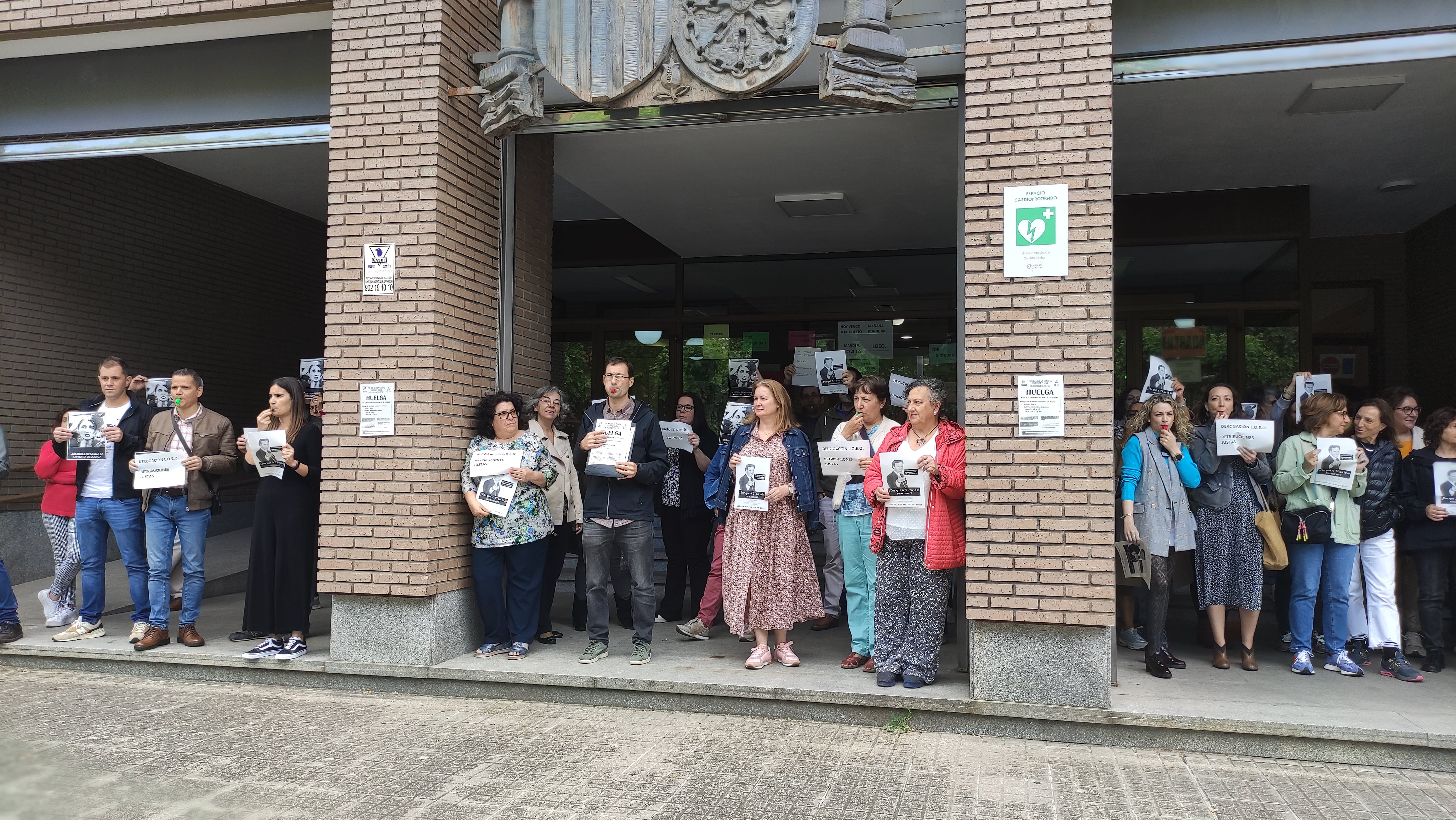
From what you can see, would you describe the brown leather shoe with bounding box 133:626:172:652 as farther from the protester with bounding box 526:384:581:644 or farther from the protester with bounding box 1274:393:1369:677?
the protester with bounding box 1274:393:1369:677

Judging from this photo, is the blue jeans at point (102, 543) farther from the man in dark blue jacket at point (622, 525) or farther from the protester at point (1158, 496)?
the protester at point (1158, 496)

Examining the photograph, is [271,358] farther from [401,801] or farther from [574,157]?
[401,801]

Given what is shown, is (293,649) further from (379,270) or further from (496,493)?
(379,270)

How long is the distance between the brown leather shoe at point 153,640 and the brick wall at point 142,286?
159 inches

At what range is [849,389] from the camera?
29.1ft

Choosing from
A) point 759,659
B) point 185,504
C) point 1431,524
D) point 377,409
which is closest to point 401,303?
point 377,409

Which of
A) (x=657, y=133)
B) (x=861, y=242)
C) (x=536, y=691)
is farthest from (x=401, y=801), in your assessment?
(x=861, y=242)

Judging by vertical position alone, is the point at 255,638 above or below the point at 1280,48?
below

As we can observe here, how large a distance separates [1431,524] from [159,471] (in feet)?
29.6

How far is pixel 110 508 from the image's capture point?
6.86 m

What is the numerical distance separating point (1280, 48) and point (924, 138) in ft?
8.31

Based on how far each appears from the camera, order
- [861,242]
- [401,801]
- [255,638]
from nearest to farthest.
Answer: [401,801]
[255,638]
[861,242]

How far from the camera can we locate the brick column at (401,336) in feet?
19.9

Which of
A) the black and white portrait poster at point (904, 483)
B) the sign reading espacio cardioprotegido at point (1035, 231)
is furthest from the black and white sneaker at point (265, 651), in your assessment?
the sign reading espacio cardioprotegido at point (1035, 231)
